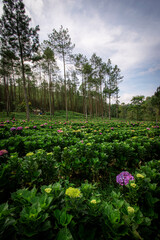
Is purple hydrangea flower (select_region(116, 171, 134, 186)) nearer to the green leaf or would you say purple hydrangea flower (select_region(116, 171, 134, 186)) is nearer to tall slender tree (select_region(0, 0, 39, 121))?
the green leaf

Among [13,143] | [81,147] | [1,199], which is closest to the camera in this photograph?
[1,199]

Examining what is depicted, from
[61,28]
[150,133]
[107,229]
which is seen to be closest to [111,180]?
[107,229]

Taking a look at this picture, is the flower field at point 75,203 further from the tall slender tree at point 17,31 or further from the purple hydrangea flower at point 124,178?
the tall slender tree at point 17,31

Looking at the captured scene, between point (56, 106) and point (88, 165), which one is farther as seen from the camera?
point (56, 106)

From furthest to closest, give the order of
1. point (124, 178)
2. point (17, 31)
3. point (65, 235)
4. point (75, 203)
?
point (17, 31) < point (124, 178) < point (75, 203) < point (65, 235)

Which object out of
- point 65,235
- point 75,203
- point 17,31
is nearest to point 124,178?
point 75,203

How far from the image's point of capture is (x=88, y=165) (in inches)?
88.4

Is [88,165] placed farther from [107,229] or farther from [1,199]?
[1,199]

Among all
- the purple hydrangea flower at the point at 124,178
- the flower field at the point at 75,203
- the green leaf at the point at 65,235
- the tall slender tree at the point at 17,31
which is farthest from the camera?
the tall slender tree at the point at 17,31

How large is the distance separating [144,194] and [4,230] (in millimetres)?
1562

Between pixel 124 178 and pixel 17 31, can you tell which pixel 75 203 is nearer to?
pixel 124 178

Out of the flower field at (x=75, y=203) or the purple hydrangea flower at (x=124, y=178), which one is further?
the purple hydrangea flower at (x=124, y=178)

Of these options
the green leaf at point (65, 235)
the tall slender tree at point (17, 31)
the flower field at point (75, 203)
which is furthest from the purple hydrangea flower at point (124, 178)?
the tall slender tree at point (17, 31)

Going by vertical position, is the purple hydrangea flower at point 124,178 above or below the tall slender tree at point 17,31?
below
